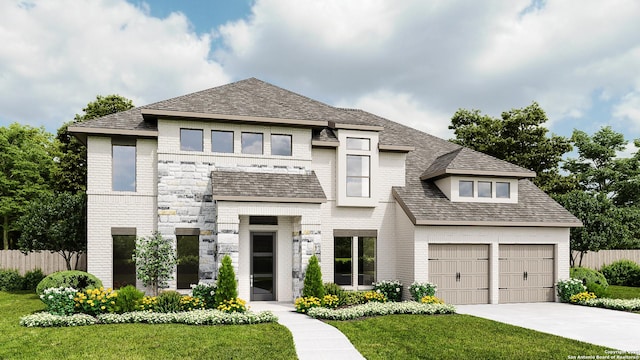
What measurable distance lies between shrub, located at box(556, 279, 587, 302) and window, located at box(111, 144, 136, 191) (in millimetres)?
17579

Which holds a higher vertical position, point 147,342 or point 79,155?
point 79,155

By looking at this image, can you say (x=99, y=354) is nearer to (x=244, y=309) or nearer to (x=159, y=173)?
(x=244, y=309)

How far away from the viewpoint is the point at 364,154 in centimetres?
2014

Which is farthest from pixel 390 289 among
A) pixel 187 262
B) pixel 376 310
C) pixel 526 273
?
pixel 187 262


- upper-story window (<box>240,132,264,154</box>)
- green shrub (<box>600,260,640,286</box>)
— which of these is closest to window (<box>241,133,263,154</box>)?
upper-story window (<box>240,132,264,154</box>)

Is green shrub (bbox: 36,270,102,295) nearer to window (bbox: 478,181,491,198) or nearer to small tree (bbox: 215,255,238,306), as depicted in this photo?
small tree (bbox: 215,255,238,306)

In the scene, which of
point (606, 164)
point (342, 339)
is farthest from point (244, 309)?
point (606, 164)

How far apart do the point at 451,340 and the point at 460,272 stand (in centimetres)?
754

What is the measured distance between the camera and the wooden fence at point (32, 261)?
25406 millimetres

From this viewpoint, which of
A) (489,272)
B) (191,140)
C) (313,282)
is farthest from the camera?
(489,272)

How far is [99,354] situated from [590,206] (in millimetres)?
25502

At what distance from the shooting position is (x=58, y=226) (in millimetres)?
20828

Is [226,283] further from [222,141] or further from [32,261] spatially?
[32,261]

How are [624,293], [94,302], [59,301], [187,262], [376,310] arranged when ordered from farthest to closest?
[624,293], [187,262], [376,310], [94,302], [59,301]
